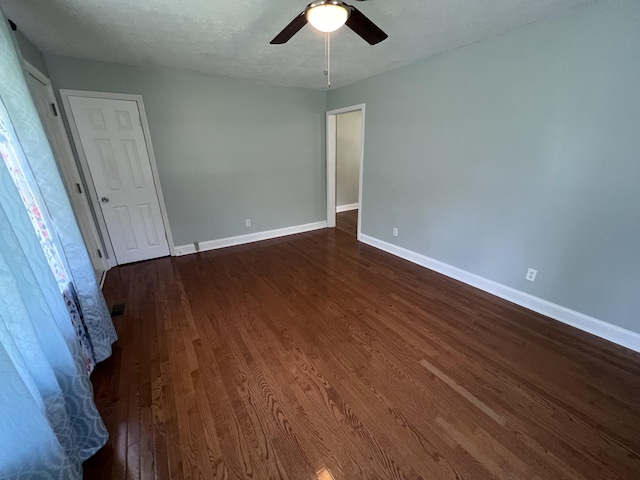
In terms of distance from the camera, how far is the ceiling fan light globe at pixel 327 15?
52.4 inches

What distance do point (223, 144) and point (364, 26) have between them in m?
2.59

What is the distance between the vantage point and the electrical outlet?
7.36 feet

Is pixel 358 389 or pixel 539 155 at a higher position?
pixel 539 155

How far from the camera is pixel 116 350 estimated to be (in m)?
1.90

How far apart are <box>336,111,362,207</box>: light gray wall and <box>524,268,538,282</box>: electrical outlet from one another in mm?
3558

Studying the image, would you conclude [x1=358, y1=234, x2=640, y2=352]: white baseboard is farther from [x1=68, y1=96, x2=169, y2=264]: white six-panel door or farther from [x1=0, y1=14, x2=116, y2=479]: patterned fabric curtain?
[x1=68, y1=96, x2=169, y2=264]: white six-panel door

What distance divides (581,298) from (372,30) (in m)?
2.54

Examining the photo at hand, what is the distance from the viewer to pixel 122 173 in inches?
120

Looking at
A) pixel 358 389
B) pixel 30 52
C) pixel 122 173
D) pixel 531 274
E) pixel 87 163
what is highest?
pixel 30 52

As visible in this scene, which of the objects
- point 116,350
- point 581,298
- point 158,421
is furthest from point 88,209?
point 581,298

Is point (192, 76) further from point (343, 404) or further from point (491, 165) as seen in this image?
point (343, 404)

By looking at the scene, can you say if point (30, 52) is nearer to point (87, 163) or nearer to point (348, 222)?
point (87, 163)

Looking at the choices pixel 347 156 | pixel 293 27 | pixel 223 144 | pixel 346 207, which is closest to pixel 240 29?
pixel 293 27

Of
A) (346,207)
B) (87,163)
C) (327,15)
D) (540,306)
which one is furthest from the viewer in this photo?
(346,207)
